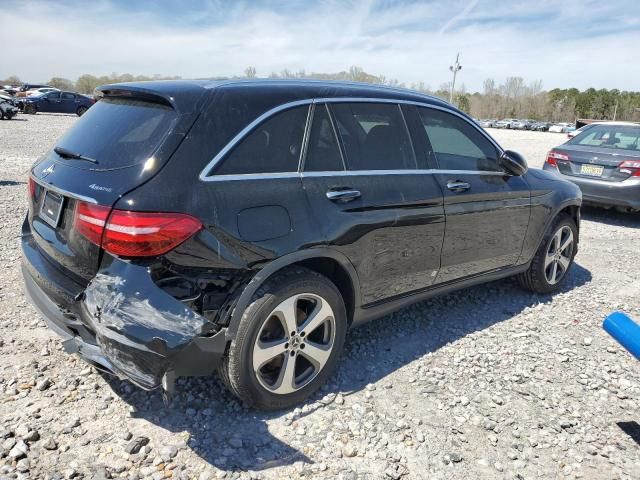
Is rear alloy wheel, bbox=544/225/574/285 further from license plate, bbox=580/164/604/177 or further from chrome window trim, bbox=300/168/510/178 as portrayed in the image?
license plate, bbox=580/164/604/177

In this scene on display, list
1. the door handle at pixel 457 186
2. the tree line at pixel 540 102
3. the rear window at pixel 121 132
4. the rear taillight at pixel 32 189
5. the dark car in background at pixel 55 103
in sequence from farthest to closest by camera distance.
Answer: the tree line at pixel 540 102 < the dark car in background at pixel 55 103 < the door handle at pixel 457 186 < the rear taillight at pixel 32 189 < the rear window at pixel 121 132

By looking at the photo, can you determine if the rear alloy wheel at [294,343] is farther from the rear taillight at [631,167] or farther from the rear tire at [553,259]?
the rear taillight at [631,167]

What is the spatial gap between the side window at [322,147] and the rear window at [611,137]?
703 centimetres

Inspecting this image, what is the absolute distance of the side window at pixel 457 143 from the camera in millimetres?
3607

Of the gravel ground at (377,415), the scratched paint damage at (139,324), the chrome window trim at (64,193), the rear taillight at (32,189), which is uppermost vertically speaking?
the chrome window trim at (64,193)

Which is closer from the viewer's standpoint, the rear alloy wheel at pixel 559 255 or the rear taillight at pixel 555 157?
the rear alloy wheel at pixel 559 255

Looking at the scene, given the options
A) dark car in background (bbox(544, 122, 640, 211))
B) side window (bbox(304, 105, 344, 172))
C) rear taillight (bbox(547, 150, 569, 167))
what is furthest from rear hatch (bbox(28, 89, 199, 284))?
rear taillight (bbox(547, 150, 569, 167))

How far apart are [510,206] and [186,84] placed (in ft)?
9.01

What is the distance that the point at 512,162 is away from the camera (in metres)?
4.02

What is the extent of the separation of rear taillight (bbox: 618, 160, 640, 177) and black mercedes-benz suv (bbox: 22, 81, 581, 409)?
5.32 m

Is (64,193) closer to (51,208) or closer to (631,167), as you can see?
(51,208)

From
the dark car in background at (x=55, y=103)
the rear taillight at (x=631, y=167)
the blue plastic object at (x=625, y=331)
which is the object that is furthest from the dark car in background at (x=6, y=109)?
the blue plastic object at (x=625, y=331)

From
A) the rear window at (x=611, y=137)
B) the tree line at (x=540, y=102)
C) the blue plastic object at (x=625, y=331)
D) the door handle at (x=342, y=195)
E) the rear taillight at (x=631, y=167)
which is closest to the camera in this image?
the blue plastic object at (x=625, y=331)

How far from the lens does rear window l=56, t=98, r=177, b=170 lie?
2430 mm
